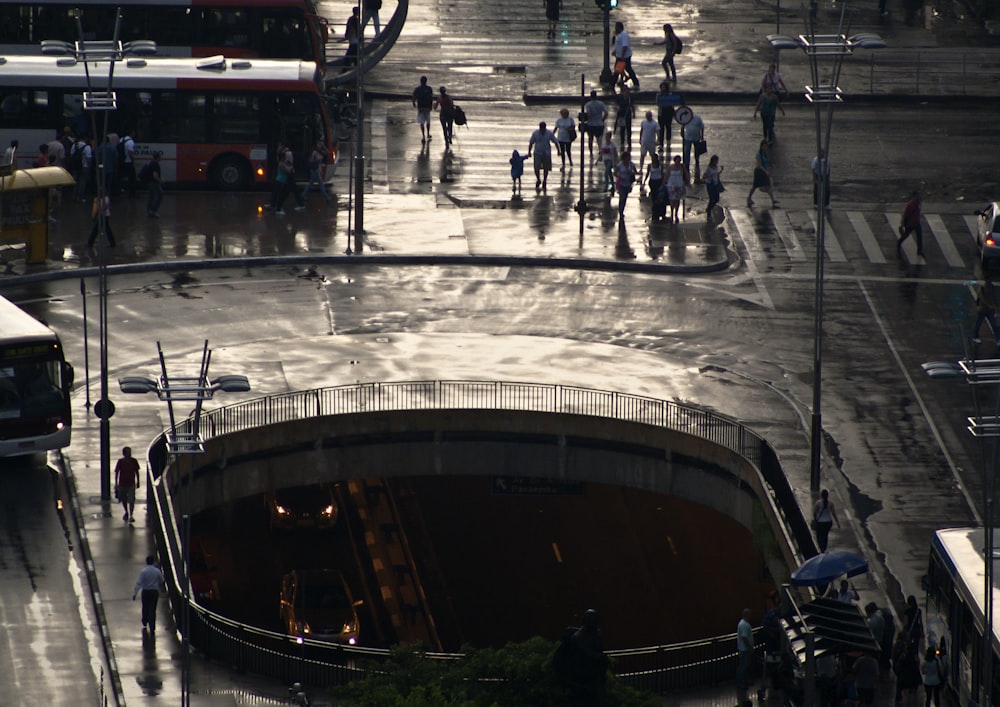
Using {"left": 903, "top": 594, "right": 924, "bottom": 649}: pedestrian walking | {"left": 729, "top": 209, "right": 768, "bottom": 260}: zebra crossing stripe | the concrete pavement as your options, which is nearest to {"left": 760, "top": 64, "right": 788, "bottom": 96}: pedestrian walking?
the concrete pavement

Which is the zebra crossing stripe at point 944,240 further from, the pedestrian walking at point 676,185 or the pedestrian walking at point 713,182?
the pedestrian walking at point 676,185

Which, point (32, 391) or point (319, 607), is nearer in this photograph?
point (32, 391)

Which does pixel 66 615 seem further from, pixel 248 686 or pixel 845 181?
pixel 845 181

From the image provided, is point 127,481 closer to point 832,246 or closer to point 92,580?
point 92,580

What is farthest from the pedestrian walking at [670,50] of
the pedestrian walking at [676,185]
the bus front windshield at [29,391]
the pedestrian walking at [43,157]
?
the bus front windshield at [29,391]

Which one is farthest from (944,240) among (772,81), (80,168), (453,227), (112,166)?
(80,168)

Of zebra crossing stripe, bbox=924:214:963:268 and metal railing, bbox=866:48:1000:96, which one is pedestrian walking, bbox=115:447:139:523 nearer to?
zebra crossing stripe, bbox=924:214:963:268
